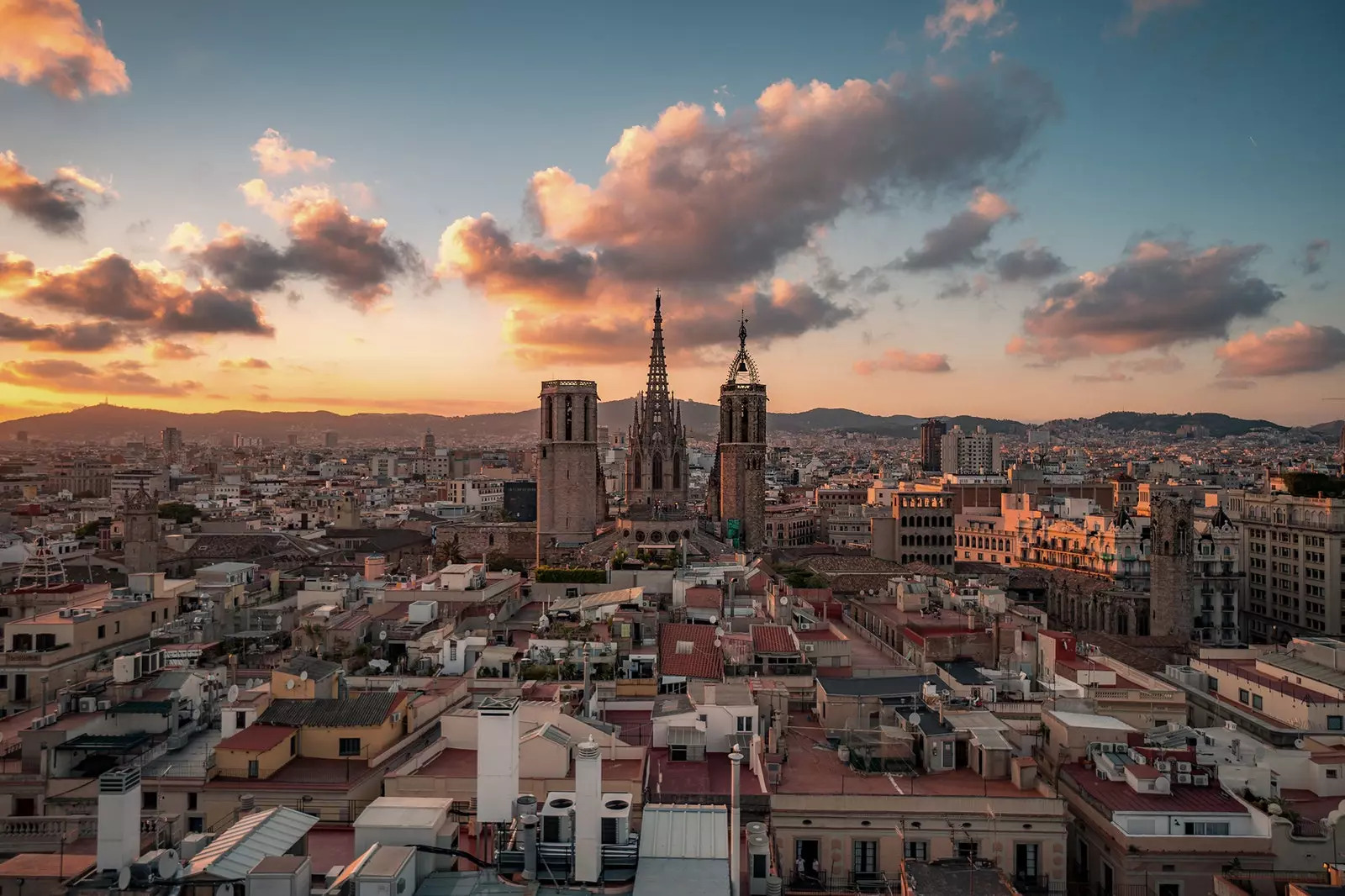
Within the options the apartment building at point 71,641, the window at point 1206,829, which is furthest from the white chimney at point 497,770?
the apartment building at point 71,641

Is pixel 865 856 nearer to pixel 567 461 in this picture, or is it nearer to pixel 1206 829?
pixel 1206 829

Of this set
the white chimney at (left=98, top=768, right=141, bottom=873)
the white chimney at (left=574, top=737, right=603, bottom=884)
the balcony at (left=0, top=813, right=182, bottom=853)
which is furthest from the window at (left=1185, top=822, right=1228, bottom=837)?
the balcony at (left=0, top=813, right=182, bottom=853)

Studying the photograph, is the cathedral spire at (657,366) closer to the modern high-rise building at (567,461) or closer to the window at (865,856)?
the modern high-rise building at (567,461)

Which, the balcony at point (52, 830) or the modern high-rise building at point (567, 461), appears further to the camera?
the modern high-rise building at point (567, 461)

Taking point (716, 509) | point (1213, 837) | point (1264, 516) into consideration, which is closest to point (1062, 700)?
point (1213, 837)

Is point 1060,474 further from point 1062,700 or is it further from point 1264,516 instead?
point 1062,700

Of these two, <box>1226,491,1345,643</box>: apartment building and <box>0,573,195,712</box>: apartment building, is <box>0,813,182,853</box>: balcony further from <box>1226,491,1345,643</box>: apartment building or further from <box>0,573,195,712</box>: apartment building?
<box>1226,491,1345,643</box>: apartment building
